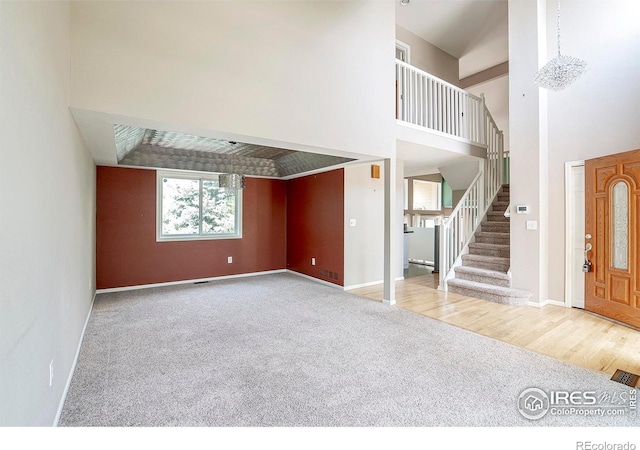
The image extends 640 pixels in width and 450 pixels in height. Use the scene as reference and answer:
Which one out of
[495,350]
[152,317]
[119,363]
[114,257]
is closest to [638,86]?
[495,350]

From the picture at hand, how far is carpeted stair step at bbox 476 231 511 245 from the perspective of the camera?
5.32m

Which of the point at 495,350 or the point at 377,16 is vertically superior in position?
the point at 377,16

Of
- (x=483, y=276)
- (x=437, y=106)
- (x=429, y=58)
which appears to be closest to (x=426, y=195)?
(x=429, y=58)

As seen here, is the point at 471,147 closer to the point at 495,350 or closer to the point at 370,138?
the point at 370,138

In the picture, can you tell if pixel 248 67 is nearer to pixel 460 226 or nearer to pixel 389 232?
pixel 389 232

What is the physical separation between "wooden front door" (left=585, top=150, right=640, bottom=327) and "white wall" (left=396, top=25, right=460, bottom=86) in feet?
13.3

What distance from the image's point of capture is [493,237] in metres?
5.45

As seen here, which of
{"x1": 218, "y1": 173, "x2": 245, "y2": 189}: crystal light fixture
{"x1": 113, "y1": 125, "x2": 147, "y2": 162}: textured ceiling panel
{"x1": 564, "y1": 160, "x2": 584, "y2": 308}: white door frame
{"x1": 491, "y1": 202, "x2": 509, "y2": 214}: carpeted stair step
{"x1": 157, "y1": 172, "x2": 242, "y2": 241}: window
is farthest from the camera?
{"x1": 491, "y1": 202, "x2": 509, "y2": 214}: carpeted stair step

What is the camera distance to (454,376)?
7.71 feet

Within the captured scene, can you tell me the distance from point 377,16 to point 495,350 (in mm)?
4513

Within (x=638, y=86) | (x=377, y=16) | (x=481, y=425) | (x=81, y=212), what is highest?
(x=377, y=16)

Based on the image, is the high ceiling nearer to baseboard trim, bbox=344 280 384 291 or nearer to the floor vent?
baseboard trim, bbox=344 280 384 291

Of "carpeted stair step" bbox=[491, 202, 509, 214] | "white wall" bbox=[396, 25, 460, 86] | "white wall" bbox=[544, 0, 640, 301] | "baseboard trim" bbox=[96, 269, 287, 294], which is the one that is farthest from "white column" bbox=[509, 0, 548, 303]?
"baseboard trim" bbox=[96, 269, 287, 294]

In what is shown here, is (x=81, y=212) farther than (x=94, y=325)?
No
